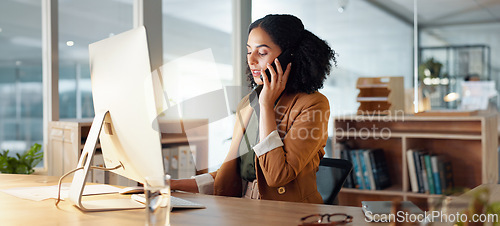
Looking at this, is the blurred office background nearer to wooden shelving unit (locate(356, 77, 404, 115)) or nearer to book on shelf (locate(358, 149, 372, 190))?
wooden shelving unit (locate(356, 77, 404, 115))

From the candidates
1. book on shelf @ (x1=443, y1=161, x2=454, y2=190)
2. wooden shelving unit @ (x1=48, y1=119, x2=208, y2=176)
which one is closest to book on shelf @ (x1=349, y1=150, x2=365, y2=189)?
book on shelf @ (x1=443, y1=161, x2=454, y2=190)

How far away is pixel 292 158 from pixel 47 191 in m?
0.82

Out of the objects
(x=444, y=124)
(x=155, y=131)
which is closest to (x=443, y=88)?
(x=444, y=124)

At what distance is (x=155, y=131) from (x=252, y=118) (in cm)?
97

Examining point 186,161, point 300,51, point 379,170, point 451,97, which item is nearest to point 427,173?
point 379,170

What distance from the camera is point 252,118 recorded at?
2.04 meters

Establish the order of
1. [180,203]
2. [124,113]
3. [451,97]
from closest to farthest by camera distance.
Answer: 1. [124,113]
2. [180,203]
3. [451,97]

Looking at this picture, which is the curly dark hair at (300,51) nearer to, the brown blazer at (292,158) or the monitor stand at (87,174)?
the brown blazer at (292,158)

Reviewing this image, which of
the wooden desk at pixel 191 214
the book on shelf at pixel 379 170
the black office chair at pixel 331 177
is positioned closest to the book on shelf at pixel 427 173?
the book on shelf at pixel 379 170

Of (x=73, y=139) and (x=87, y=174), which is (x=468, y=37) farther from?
(x=87, y=174)

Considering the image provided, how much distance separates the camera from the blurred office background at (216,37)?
3008mm

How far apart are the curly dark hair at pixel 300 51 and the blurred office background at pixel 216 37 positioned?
2.67ft

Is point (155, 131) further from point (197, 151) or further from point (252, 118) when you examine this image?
point (197, 151)

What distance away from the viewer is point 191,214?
1275 mm
